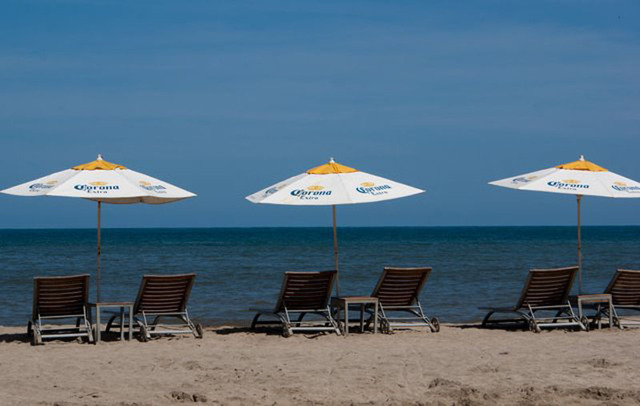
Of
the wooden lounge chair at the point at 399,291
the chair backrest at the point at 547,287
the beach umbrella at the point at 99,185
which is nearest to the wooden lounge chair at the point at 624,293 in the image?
the chair backrest at the point at 547,287

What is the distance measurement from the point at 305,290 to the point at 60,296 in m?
2.46

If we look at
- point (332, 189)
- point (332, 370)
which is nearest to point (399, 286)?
point (332, 189)

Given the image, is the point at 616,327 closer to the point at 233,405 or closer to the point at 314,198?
the point at 314,198

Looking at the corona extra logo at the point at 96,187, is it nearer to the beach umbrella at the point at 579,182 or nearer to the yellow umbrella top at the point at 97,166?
the yellow umbrella top at the point at 97,166

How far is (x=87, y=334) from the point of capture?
30.2 feet

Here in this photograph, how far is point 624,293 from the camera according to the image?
1049 cm

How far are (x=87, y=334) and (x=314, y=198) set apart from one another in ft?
Result: 8.63

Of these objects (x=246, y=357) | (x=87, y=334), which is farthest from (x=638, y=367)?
(x=87, y=334)

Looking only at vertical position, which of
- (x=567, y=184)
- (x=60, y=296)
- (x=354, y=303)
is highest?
(x=567, y=184)

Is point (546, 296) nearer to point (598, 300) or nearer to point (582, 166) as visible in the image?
point (598, 300)

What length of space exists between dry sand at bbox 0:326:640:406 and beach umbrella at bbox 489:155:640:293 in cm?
153

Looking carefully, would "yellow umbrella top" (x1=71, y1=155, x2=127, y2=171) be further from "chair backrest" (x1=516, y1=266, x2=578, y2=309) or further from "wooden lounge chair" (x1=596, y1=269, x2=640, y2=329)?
"wooden lounge chair" (x1=596, y1=269, x2=640, y2=329)

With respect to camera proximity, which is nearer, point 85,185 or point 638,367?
point 638,367

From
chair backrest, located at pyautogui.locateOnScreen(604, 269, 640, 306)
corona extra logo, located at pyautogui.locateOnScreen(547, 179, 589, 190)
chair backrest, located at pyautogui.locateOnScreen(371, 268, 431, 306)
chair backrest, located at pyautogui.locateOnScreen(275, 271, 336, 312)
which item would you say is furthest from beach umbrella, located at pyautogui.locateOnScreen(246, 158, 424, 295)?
chair backrest, located at pyautogui.locateOnScreen(604, 269, 640, 306)
